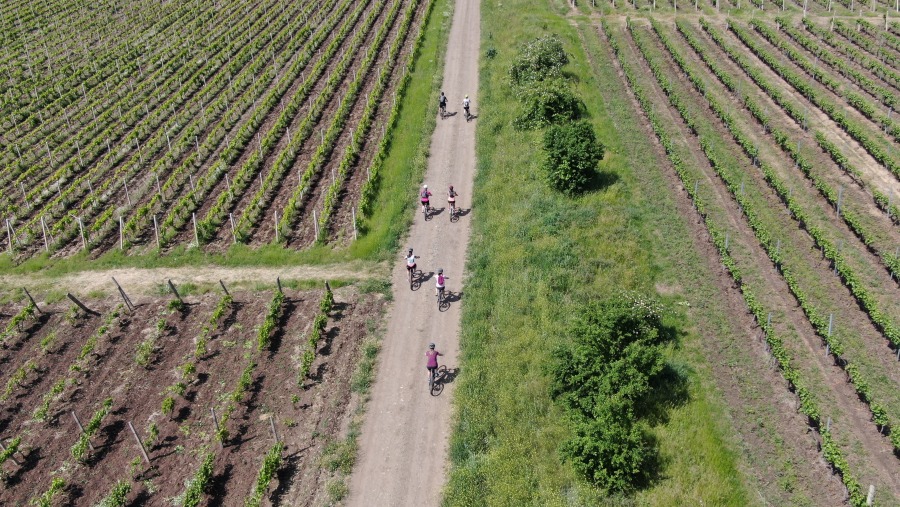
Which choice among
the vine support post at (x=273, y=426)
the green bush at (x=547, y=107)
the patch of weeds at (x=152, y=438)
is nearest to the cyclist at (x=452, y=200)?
the green bush at (x=547, y=107)

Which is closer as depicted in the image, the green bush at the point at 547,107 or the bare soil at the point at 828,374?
the bare soil at the point at 828,374

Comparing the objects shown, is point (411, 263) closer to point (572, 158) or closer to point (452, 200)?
point (452, 200)

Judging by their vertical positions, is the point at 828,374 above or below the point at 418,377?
below

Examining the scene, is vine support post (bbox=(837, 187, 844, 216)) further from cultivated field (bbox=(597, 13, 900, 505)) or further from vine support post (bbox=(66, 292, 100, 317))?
vine support post (bbox=(66, 292, 100, 317))

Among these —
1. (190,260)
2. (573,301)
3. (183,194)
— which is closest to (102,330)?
(190,260)

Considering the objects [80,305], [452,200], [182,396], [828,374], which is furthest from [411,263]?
[828,374]

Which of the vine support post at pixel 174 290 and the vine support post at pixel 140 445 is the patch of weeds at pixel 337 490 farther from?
the vine support post at pixel 174 290

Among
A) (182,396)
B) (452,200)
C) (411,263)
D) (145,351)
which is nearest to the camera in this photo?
(182,396)

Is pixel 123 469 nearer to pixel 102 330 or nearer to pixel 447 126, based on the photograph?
pixel 102 330
